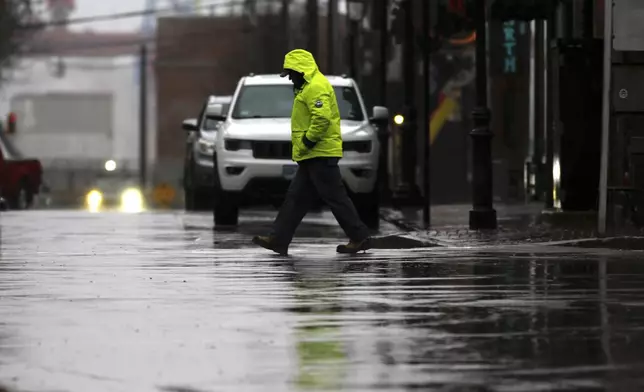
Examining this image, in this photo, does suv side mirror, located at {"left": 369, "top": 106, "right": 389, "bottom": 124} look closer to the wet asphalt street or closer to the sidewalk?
the sidewalk

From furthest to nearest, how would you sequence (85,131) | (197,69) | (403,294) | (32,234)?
(85,131) → (197,69) → (32,234) → (403,294)

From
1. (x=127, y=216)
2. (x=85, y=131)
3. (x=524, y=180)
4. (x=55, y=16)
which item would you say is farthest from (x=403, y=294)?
(x=55, y=16)

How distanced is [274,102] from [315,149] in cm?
639

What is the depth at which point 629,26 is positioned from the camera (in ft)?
61.4

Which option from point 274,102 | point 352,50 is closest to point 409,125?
point 274,102

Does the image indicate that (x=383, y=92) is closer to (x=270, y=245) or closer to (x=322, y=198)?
(x=322, y=198)

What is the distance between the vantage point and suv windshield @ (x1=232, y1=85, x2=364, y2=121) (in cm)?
2372

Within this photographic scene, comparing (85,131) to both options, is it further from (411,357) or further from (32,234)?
(411,357)

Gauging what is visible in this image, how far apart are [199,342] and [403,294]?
3.05 metres

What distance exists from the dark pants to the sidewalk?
1.23 m

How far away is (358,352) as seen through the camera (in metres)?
9.84

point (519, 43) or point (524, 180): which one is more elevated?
point (519, 43)

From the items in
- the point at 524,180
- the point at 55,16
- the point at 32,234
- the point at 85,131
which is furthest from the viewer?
the point at 55,16

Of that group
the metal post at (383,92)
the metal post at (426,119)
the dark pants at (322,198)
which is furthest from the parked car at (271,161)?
the metal post at (383,92)
